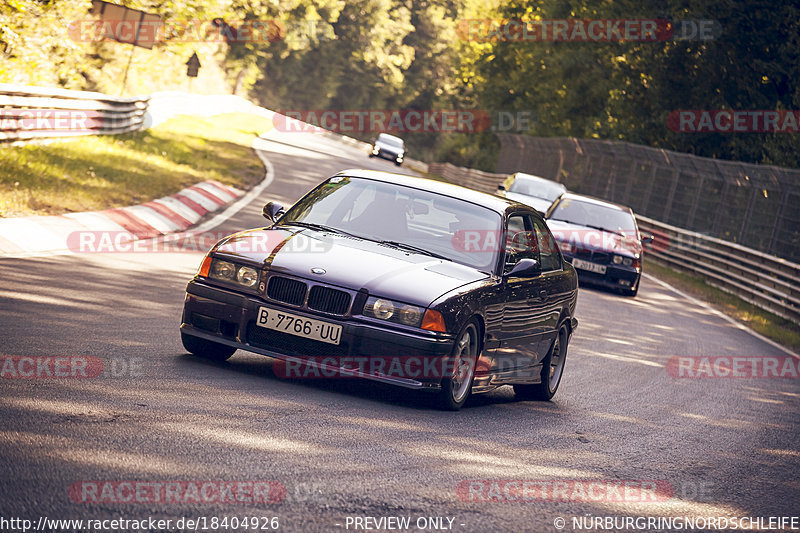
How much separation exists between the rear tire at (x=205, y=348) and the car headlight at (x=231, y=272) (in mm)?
513

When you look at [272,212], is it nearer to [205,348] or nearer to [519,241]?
[205,348]

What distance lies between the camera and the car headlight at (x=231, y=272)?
7336mm

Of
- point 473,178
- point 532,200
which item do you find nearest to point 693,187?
point 532,200

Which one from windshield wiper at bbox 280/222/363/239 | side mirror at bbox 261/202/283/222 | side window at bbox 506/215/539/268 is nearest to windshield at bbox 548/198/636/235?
side window at bbox 506/215/539/268

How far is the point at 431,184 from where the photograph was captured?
8.83 m

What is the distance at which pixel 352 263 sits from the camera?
7.39 meters

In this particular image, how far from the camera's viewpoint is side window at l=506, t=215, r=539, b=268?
841 cm

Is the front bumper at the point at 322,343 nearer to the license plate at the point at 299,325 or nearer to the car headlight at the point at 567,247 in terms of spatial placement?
the license plate at the point at 299,325

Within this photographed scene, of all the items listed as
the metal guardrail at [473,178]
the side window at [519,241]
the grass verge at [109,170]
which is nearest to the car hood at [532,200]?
the grass verge at [109,170]

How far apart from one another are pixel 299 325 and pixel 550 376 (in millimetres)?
2888

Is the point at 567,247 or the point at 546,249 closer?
the point at 546,249

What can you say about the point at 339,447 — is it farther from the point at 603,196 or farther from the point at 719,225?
the point at 603,196

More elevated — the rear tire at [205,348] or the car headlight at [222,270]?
the car headlight at [222,270]

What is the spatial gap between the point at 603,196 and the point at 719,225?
12.8 m
